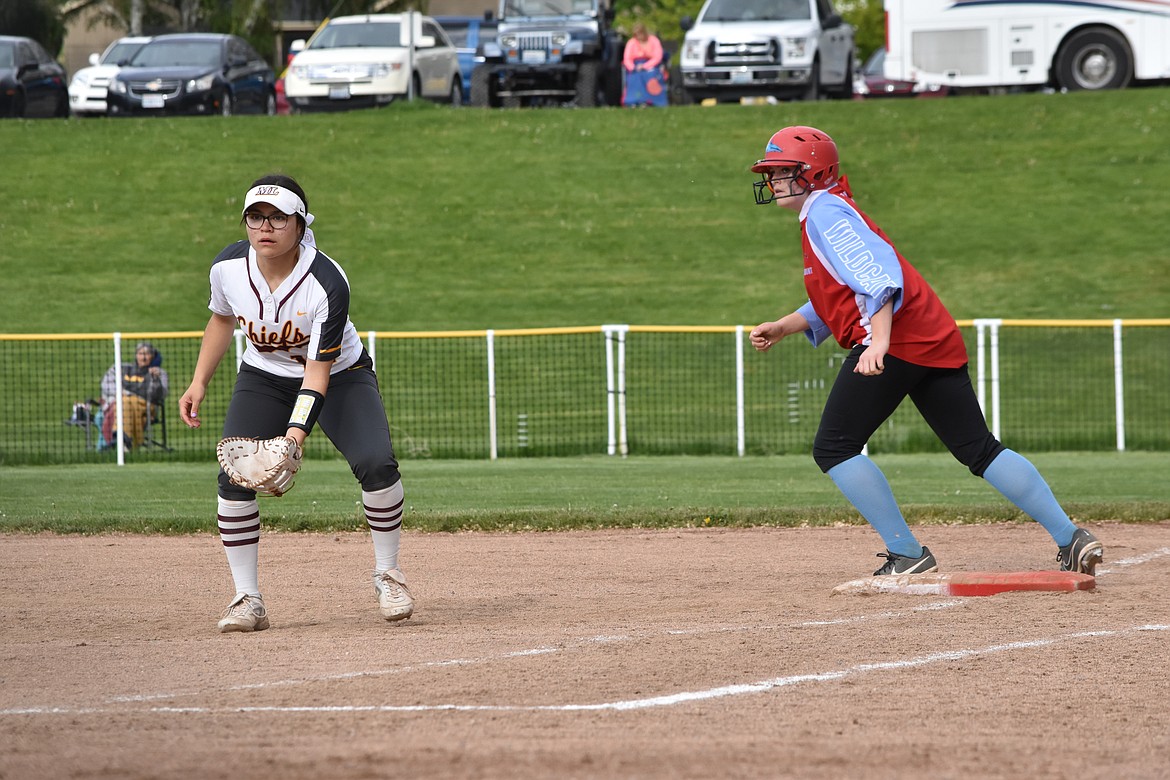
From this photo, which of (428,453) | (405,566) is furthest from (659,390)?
(405,566)

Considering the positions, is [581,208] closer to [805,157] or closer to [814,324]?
[814,324]

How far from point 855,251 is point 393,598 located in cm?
256

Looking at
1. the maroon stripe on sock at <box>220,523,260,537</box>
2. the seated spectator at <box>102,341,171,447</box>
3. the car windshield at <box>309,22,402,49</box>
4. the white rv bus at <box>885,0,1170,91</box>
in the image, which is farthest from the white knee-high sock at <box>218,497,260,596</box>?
the car windshield at <box>309,22,402,49</box>

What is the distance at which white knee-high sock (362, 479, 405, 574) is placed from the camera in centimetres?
709

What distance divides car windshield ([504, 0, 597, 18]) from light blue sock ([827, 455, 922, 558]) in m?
24.0

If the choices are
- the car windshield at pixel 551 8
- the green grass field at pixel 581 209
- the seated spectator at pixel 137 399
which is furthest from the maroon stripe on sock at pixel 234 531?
the car windshield at pixel 551 8

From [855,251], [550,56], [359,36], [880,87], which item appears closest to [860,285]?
[855,251]

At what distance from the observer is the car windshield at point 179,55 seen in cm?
3114

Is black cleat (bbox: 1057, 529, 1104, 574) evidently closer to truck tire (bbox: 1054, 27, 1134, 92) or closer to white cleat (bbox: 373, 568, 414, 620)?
white cleat (bbox: 373, 568, 414, 620)

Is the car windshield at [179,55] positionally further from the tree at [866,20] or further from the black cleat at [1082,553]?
the black cleat at [1082,553]

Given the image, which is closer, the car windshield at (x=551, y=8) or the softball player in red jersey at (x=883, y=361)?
the softball player in red jersey at (x=883, y=361)

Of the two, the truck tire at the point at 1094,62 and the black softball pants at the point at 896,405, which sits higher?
the truck tire at the point at 1094,62

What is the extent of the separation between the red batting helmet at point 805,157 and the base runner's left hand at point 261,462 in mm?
2450

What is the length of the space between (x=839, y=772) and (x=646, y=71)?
2734 cm
